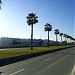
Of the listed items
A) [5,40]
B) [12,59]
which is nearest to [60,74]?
[12,59]

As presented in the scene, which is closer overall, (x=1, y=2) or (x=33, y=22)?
(x=1, y=2)

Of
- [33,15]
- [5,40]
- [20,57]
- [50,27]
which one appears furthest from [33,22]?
[5,40]

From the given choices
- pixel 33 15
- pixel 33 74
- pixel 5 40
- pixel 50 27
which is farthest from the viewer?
pixel 5 40

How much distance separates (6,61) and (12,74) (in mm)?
12163

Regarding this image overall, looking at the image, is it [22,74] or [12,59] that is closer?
[22,74]

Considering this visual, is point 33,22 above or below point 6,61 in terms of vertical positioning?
above

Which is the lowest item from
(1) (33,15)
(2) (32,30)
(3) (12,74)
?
(3) (12,74)

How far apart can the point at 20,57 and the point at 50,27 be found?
88810 mm

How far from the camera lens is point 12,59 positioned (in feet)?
103

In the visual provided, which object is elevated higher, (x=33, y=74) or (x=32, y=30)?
(x=32, y=30)

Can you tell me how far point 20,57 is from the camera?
34.9 meters

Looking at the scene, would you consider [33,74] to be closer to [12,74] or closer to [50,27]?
[12,74]

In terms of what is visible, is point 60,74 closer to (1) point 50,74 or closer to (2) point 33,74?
(1) point 50,74

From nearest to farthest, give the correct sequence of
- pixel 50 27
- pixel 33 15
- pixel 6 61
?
pixel 6 61, pixel 33 15, pixel 50 27
